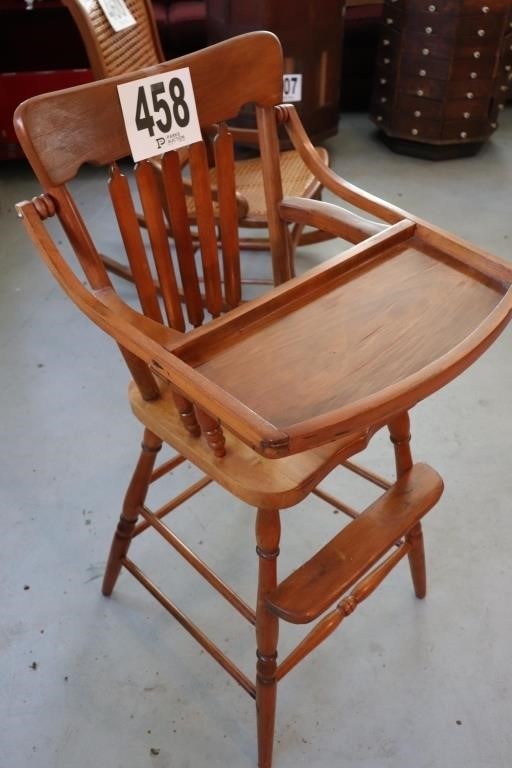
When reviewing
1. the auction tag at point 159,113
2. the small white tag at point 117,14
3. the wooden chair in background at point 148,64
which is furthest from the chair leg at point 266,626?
the small white tag at point 117,14

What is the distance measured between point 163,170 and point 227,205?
0.48 feet

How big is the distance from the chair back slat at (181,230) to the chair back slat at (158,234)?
0.8 inches

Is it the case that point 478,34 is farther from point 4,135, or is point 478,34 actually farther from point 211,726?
point 211,726

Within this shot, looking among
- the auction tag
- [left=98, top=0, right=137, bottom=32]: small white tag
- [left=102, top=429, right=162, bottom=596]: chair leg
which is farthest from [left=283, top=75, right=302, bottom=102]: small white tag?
[left=102, top=429, right=162, bottom=596]: chair leg

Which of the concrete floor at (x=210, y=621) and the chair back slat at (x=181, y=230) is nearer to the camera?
the chair back slat at (x=181, y=230)

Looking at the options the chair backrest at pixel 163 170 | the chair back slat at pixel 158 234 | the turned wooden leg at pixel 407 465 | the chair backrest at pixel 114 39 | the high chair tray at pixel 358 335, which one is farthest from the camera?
the chair backrest at pixel 114 39

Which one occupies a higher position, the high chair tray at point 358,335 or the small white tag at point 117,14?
the small white tag at point 117,14

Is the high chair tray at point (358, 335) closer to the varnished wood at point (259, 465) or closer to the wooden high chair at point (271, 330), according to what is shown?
the wooden high chair at point (271, 330)

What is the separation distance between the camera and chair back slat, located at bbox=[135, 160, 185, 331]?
3.34 ft

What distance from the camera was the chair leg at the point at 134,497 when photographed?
1.17 meters

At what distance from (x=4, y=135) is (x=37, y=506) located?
178 centimetres

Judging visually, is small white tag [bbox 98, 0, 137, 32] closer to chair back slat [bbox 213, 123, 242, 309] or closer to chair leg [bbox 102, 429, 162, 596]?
chair back slat [bbox 213, 123, 242, 309]

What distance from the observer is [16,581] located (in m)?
1.42

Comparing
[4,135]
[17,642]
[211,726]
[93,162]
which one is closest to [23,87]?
[4,135]
